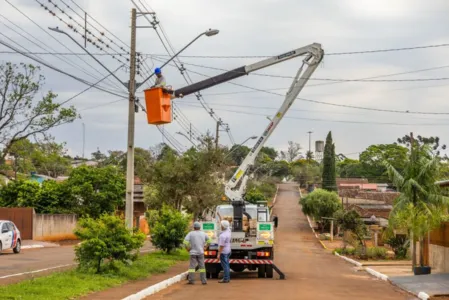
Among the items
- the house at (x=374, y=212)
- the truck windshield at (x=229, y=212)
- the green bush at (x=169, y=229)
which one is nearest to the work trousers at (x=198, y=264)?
the truck windshield at (x=229, y=212)

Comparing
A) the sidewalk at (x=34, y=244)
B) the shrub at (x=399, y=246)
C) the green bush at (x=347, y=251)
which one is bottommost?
the green bush at (x=347, y=251)

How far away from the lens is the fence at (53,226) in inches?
1781

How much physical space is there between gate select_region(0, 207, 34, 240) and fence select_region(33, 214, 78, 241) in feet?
1.63

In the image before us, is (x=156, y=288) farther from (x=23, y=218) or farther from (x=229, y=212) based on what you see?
(x=23, y=218)

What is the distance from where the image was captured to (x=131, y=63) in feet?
84.6

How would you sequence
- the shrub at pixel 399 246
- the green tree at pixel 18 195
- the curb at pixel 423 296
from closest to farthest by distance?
the curb at pixel 423 296, the shrub at pixel 399 246, the green tree at pixel 18 195

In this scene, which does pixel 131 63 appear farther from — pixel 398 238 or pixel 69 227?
pixel 69 227

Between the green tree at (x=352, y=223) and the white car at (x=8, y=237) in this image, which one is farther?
the green tree at (x=352, y=223)

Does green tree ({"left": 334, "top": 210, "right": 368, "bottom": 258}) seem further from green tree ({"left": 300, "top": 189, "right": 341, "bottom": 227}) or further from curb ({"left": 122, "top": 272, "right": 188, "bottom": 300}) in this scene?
green tree ({"left": 300, "top": 189, "right": 341, "bottom": 227})

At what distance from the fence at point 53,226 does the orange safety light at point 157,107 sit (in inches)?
1217

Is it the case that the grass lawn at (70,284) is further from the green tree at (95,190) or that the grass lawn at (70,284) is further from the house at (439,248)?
the green tree at (95,190)

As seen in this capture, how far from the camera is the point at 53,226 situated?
4756 centimetres

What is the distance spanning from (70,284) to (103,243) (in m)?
2.75

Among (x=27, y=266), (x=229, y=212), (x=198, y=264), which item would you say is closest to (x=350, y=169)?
(x=229, y=212)
